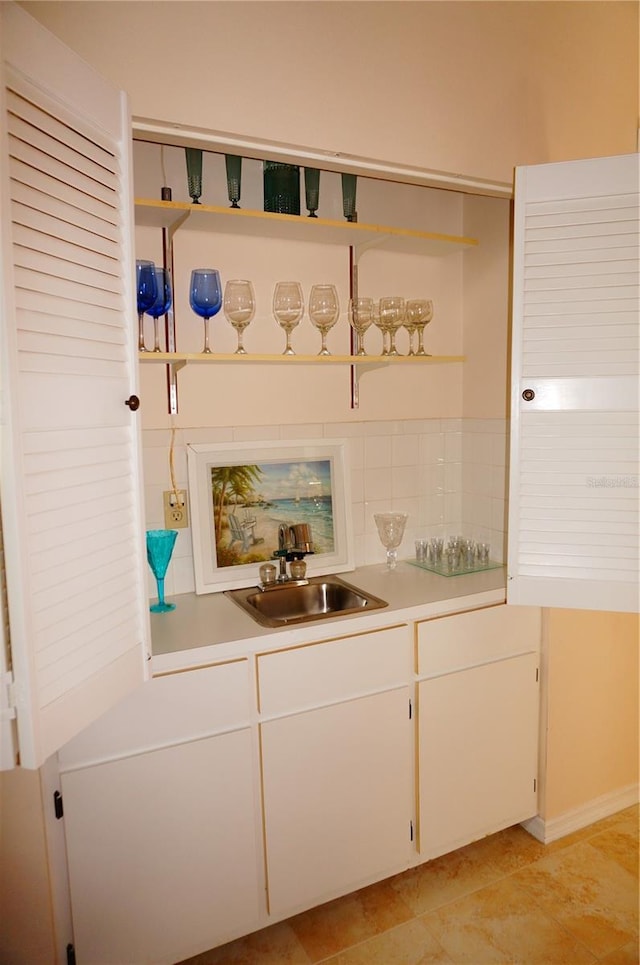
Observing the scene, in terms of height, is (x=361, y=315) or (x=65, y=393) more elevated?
(x=361, y=315)

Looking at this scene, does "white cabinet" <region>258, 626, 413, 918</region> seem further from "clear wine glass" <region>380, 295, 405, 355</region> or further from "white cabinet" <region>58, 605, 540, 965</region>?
"clear wine glass" <region>380, 295, 405, 355</region>

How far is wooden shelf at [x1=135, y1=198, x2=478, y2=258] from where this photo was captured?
1.83 m

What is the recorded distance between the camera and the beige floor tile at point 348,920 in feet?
6.06

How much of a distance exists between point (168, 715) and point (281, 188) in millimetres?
1576

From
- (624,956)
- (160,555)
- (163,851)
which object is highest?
(160,555)

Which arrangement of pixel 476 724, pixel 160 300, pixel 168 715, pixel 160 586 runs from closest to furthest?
pixel 168 715 → pixel 160 300 → pixel 160 586 → pixel 476 724

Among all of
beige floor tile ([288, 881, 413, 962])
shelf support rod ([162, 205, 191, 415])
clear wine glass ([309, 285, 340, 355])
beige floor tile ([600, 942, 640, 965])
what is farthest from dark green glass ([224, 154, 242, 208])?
beige floor tile ([600, 942, 640, 965])

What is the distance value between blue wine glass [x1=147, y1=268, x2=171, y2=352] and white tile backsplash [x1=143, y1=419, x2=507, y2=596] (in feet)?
1.20

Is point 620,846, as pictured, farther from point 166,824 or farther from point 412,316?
point 412,316

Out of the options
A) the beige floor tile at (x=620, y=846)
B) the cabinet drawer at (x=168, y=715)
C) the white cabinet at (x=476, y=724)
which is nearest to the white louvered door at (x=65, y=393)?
the cabinet drawer at (x=168, y=715)

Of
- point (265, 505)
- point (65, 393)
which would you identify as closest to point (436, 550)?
point (265, 505)

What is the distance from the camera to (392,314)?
2.18 meters

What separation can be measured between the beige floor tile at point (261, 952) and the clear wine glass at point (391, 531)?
1.19m

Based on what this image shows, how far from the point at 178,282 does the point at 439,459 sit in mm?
1186
